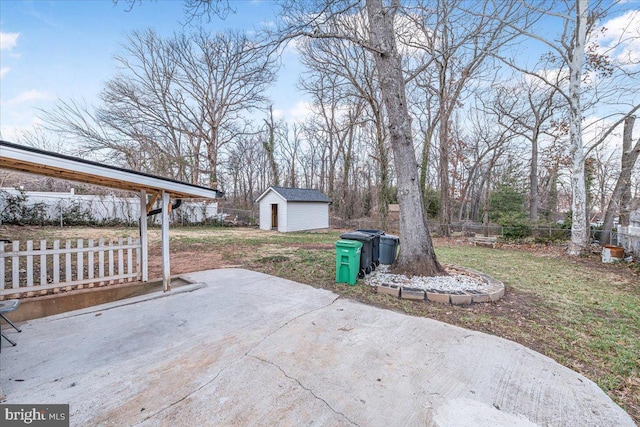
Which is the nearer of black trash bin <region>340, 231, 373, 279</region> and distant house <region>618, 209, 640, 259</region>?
black trash bin <region>340, 231, 373, 279</region>

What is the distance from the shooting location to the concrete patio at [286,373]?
1806 millimetres

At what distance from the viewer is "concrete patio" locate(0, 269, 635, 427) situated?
1806 mm

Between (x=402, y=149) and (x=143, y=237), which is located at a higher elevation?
(x=402, y=149)

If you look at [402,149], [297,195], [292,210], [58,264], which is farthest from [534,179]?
[58,264]

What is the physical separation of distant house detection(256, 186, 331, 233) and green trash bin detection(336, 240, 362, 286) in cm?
1117

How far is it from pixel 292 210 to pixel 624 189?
1403 cm

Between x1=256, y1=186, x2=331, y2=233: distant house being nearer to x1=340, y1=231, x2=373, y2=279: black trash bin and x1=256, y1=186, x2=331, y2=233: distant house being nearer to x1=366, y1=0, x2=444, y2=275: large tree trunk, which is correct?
x1=340, y1=231, x2=373, y2=279: black trash bin

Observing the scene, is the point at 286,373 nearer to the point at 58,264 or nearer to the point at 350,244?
the point at 350,244

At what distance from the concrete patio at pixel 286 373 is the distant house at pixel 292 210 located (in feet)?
41.5


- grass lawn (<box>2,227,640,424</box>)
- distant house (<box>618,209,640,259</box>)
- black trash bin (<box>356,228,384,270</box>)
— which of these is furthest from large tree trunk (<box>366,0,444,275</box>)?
distant house (<box>618,209,640,259</box>)

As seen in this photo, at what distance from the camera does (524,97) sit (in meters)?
14.1

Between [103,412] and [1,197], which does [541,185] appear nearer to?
[103,412]

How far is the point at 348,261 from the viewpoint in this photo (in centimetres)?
483

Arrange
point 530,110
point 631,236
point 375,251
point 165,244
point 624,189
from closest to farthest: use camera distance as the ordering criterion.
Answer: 1. point 165,244
2. point 375,251
3. point 631,236
4. point 624,189
5. point 530,110
